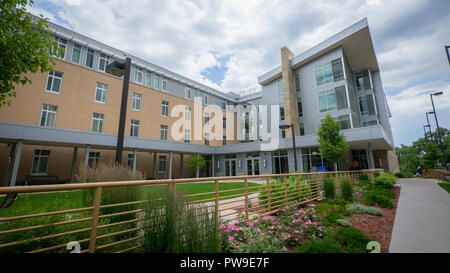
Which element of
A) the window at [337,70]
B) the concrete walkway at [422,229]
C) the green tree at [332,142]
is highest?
the window at [337,70]

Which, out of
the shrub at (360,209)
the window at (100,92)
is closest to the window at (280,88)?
the window at (100,92)

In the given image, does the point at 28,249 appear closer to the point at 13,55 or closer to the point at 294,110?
the point at 13,55

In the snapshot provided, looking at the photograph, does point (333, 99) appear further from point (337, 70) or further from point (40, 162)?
point (40, 162)

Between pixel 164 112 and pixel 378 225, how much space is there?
25820 mm

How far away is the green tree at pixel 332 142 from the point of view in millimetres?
16172

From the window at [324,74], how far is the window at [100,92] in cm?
2634

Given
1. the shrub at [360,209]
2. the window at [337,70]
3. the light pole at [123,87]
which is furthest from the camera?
the window at [337,70]

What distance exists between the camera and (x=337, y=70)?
2308 centimetres

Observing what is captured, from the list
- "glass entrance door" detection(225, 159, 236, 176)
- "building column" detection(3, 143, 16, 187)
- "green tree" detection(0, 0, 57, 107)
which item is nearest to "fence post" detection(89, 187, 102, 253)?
"green tree" detection(0, 0, 57, 107)

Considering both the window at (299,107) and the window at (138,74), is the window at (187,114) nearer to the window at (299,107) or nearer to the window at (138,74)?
the window at (138,74)

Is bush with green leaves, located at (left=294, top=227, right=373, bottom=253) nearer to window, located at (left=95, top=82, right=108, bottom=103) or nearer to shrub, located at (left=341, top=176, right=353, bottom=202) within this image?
shrub, located at (left=341, top=176, right=353, bottom=202)

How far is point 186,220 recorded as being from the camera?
2525 mm

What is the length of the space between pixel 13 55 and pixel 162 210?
21.3 feet

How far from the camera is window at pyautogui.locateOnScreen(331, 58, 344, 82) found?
2264 cm
